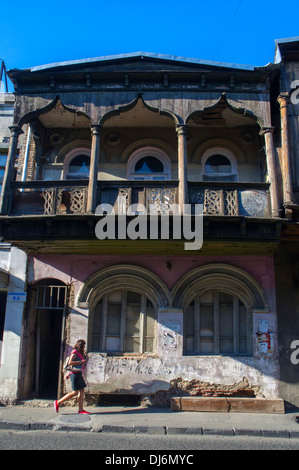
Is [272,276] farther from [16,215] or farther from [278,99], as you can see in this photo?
[16,215]

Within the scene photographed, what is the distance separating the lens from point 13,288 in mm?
9906

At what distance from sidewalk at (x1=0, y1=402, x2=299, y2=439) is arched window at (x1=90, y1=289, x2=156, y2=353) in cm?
144

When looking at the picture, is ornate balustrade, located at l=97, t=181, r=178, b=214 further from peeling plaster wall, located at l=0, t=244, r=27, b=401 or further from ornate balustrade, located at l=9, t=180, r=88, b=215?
peeling plaster wall, located at l=0, t=244, r=27, b=401

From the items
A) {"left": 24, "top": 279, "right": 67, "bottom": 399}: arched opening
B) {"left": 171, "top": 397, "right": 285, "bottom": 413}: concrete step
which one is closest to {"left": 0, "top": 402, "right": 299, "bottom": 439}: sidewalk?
{"left": 171, "top": 397, "right": 285, "bottom": 413}: concrete step

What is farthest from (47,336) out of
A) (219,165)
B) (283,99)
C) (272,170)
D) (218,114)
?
(283,99)

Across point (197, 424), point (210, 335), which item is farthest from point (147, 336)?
point (197, 424)

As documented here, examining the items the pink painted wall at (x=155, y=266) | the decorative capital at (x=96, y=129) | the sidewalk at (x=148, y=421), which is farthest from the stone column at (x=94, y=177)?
the sidewalk at (x=148, y=421)

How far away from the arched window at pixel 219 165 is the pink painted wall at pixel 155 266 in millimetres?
2704

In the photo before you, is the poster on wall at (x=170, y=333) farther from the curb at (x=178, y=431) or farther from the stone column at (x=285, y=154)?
the stone column at (x=285, y=154)

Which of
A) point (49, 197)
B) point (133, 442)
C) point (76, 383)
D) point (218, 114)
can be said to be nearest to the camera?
point (133, 442)

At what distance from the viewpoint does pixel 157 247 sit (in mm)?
9164

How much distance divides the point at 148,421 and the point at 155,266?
3.63 m

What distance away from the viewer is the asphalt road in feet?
20.2

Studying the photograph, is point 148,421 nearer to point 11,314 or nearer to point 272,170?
point 11,314
